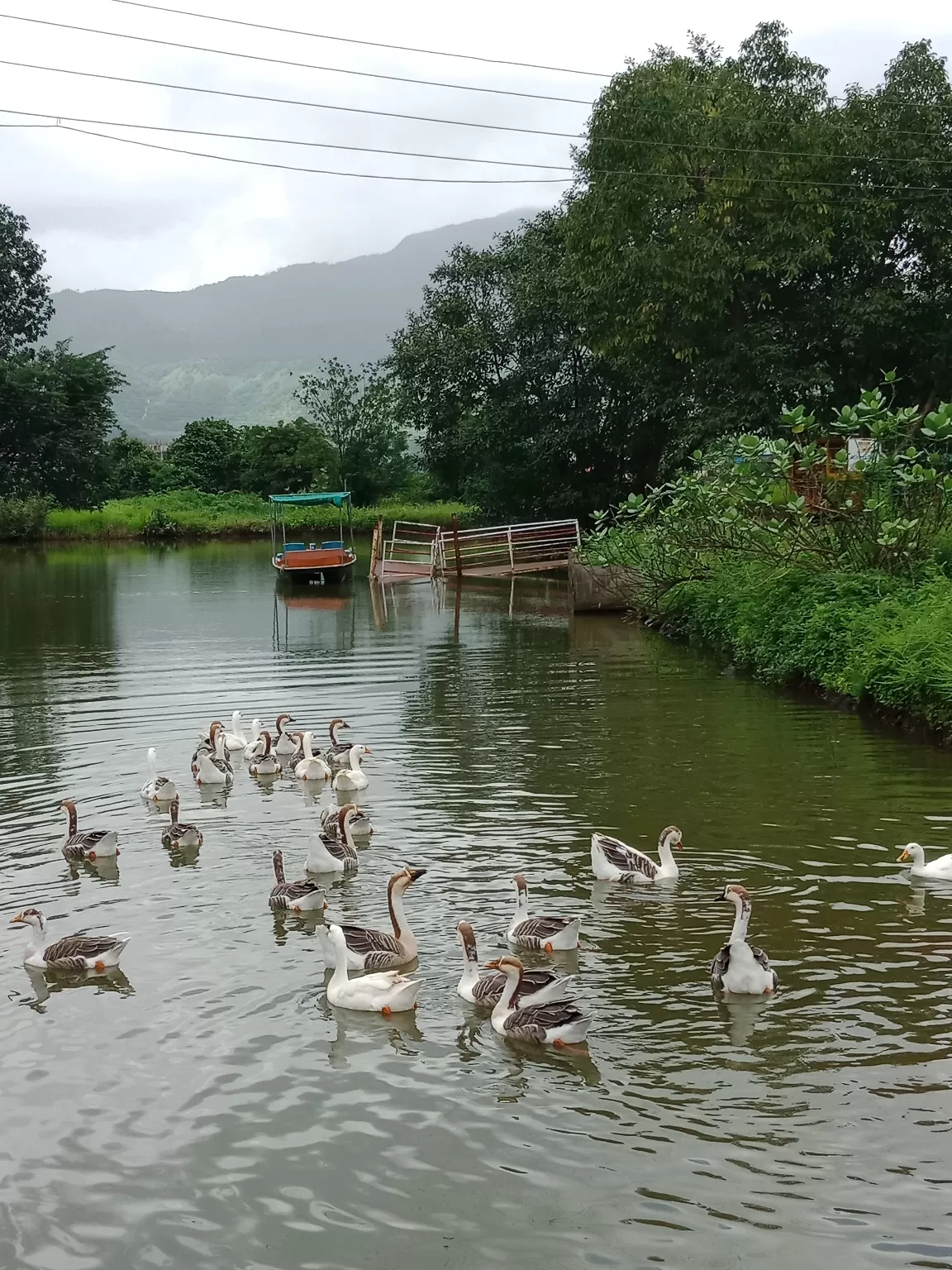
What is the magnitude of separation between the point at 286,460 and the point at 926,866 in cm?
7819

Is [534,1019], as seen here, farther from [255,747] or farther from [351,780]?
[255,747]

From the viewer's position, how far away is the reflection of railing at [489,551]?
4516 cm

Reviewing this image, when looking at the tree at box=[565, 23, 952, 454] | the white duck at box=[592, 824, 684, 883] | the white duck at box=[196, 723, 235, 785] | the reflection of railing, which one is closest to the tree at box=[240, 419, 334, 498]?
the reflection of railing

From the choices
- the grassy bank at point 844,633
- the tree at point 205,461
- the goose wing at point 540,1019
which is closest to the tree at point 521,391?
the grassy bank at point 844,633

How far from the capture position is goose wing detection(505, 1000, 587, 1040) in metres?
8.31

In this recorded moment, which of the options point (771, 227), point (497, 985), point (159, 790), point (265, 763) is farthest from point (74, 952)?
point (771, 227)

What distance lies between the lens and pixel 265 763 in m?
16.3

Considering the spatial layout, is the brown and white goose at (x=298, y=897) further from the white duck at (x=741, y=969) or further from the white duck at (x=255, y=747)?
the white duck at (x=255, y=747)

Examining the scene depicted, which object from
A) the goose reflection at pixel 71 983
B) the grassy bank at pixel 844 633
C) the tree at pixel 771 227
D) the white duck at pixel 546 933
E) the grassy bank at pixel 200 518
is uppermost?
the tree at pixel 771 227

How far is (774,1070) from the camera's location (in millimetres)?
8000

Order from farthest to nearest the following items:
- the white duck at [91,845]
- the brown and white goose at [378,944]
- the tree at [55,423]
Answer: the tree at [55,423] < the white duck at [91,845] < the brown and white goose at [378,944]

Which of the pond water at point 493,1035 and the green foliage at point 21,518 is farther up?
the green foliage at point 21,518

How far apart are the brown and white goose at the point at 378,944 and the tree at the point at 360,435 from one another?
7483cm

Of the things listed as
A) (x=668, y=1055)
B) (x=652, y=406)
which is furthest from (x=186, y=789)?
(x=652, y=406)
